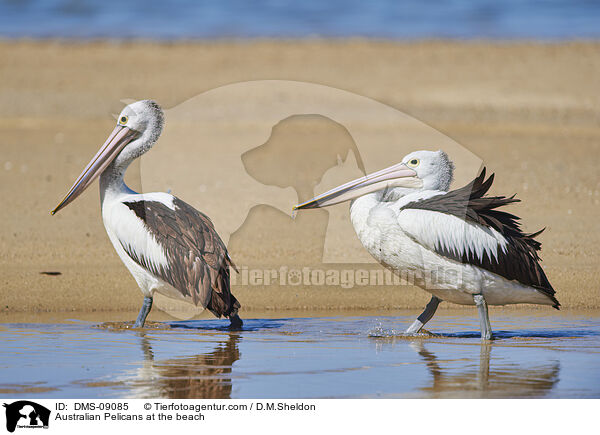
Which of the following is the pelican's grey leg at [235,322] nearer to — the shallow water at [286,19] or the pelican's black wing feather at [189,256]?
the pelican's black wing feather at [189,256]

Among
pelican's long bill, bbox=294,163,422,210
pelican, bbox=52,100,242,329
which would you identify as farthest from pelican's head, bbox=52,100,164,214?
pelican's long bill, bbox=294,163,422,210

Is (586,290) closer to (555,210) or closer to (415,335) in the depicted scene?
(415,335)

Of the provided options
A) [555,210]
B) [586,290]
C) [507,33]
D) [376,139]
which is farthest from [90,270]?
[507,33]

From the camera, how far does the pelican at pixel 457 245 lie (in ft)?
23.0

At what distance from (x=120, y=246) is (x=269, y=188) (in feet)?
19.7

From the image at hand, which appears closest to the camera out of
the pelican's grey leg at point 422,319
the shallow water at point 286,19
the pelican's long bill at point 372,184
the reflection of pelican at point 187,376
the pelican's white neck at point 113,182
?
the reflection of pelican at point 187,376

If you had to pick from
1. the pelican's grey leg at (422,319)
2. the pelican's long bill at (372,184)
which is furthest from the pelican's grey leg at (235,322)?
the pelican's grey leg at (422,319)

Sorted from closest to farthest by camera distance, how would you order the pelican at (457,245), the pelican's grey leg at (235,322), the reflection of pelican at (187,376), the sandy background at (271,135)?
the reflection of pelican at (187,376) → the pelican at (457,245) → the pelican's grey leg at (235,322) → the sandy background at (271,135)

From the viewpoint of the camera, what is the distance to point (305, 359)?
6422mm

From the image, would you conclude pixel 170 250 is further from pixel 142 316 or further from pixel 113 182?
pixel 113 182

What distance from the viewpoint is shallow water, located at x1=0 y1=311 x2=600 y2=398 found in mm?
5676
